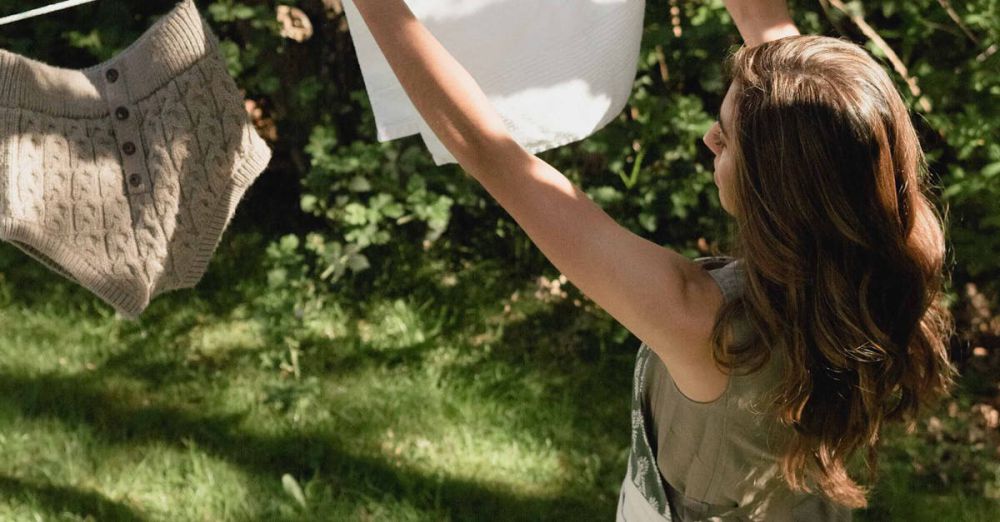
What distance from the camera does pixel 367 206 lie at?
3.11 meters

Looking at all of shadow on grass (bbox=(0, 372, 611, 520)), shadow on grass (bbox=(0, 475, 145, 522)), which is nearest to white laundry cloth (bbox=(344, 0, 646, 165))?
shadow on grass (bbox=(0, 372, 611, 520))

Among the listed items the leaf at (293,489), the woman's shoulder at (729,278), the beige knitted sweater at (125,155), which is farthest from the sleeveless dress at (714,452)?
the leaf at (293,489)

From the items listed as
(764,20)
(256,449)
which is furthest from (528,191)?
(256,449)

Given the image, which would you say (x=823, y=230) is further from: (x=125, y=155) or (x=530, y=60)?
(x=125, y=155)

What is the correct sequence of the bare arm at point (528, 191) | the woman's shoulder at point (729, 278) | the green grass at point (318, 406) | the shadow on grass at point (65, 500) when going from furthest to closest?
the green grass at point (318, 406)
the shadow on grass at point (65, 500)
the woman's shoulder at point (729, 278)
the bare arm at point (528, 191)

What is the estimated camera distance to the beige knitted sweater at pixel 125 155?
144 cm

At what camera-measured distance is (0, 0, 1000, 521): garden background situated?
8.47 ft

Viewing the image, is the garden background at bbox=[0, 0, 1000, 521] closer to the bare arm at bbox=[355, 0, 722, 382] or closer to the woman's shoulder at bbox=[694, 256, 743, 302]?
the woman's shoulder at bbox=[694, 256, 743, 302]

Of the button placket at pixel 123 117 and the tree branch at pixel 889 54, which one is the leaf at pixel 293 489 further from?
the tree branch at pixel 889 54

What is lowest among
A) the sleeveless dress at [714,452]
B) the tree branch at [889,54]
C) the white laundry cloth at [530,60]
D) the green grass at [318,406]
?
the green grass at [318,406]

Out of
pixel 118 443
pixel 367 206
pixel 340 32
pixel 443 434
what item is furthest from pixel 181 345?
pixel 340 32

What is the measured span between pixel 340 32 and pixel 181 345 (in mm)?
1178

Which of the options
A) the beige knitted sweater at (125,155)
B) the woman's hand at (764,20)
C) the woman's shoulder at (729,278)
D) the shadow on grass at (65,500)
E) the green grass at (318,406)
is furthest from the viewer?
the green grass at (318,406)

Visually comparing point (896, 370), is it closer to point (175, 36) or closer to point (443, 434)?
point (175, 36)
